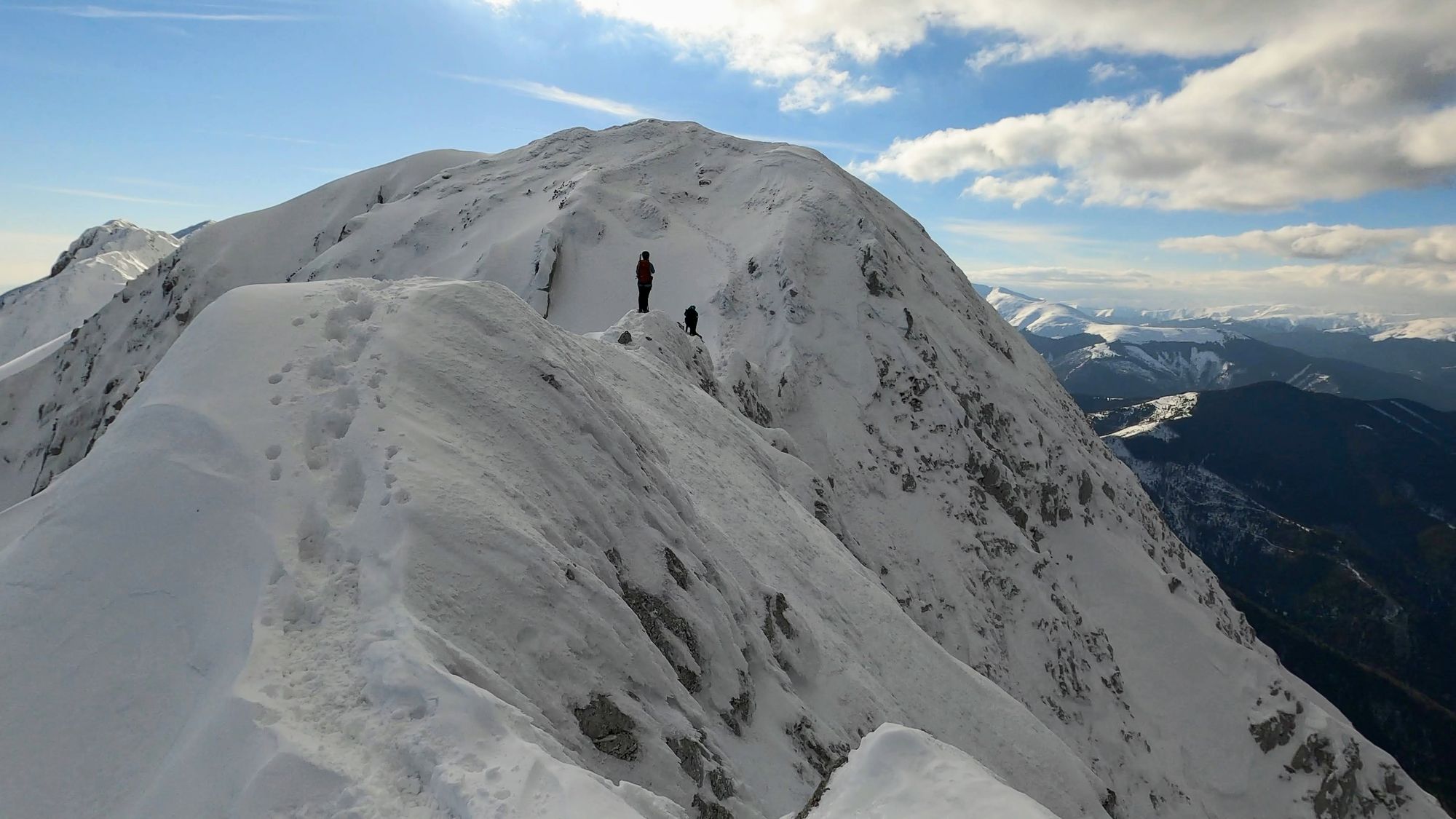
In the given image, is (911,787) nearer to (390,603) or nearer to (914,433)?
(390,603)

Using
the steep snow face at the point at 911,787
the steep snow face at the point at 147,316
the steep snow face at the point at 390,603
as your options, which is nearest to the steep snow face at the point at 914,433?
the steep snow face at the point at 147,316

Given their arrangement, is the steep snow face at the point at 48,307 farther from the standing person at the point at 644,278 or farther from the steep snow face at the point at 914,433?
the standing person at the point at 644,278

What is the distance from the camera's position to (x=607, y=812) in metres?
6.23

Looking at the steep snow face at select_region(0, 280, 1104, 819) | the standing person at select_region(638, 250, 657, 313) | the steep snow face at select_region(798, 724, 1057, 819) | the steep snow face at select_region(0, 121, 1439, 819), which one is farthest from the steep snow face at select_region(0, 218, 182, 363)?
the steep snow face at select_region(798, 724, 1057, 819)

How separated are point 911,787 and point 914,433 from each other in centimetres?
3841

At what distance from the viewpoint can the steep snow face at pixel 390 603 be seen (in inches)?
263

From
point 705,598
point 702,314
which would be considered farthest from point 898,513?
point 705,598

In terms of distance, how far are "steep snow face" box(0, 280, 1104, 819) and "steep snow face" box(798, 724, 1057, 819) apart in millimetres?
263

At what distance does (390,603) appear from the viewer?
323 inches

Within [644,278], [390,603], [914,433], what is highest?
[644,278]

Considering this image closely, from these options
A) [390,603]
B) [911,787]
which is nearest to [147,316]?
[390,603]

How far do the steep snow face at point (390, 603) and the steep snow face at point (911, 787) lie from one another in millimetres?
263

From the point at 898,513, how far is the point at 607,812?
36171 mm

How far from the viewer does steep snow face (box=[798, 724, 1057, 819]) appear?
666 cm
